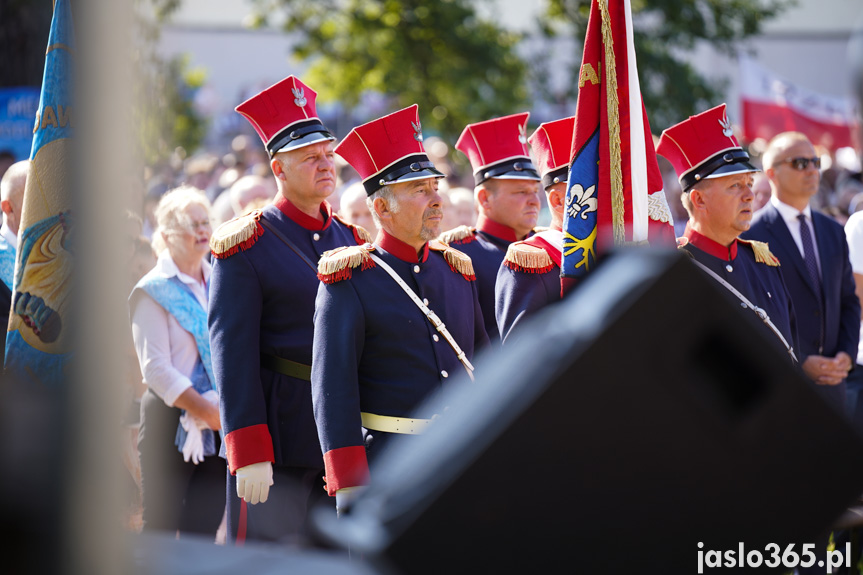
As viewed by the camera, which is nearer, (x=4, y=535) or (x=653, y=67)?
(x=4, y=535)

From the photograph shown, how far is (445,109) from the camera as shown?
11680 millimetres

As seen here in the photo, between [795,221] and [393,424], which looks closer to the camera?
[393,424]

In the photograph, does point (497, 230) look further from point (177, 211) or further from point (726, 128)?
point (177, 211)

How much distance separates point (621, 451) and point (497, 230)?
3.73 metres

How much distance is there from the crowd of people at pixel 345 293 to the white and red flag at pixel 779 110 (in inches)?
292

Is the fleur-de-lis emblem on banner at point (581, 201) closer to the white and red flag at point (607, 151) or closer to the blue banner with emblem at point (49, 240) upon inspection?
the white and red flag at point (607, 151)

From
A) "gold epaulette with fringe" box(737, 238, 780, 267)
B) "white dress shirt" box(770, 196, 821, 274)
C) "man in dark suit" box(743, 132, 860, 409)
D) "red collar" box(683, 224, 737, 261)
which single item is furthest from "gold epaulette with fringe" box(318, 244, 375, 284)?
"white dress shirt" box(770, 196, 821, 274)

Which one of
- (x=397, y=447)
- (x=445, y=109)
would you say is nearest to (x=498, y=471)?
(x=397, y=447)

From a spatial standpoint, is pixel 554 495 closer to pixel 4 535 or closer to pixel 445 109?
pixel 4 535

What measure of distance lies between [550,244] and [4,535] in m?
2.91

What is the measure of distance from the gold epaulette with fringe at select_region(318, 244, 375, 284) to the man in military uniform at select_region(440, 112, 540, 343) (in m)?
1.47

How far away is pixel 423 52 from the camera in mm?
11352

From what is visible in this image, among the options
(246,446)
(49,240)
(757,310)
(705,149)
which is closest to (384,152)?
(246,446)

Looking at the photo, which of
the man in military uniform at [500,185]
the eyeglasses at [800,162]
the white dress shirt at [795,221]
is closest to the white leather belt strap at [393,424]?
the man in military uniform at [500,185]
